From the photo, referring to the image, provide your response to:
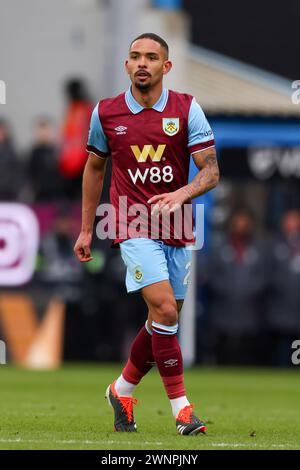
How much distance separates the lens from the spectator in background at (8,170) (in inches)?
745

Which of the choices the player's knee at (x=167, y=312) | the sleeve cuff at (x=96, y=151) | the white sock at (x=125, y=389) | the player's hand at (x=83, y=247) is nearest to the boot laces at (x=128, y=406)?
the white sock at (x=125, y=389)

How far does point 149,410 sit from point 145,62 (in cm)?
359

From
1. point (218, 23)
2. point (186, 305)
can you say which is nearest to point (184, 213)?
point (186, 305)

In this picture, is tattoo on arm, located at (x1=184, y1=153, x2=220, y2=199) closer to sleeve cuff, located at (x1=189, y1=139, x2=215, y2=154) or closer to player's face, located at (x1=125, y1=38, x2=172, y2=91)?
sleeve cuff, located at (x1=189, y1=139, x2=215, y2=154)

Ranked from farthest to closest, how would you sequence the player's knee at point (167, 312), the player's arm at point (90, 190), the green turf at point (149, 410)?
the player's arm at point (90, 190), the player's knee at point (167, 312), the green turf at point (149, 410)

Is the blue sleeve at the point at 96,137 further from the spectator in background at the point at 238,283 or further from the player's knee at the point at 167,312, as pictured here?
the spectator in background at the point at 238,283

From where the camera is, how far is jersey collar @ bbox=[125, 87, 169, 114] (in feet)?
30.8

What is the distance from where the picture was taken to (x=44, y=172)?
19.3 m

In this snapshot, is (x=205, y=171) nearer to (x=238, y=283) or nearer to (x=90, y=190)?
(x=90, y=190)

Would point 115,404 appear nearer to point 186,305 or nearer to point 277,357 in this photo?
point 186,305

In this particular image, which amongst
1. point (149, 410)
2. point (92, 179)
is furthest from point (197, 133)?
point (149, 410)

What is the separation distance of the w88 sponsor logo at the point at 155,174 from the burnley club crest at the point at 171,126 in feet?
0.73

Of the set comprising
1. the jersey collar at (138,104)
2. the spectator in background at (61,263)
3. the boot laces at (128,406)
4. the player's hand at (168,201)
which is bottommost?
the boot laces at (128,406)
